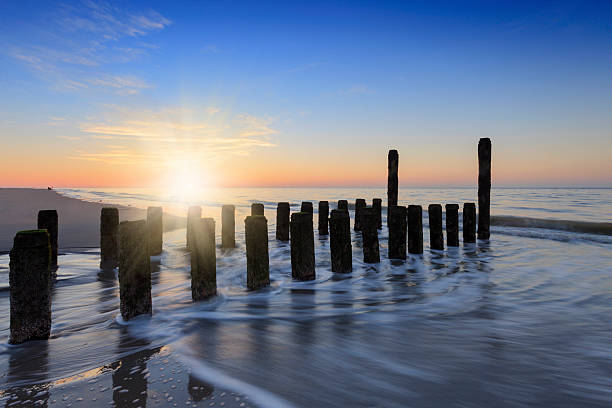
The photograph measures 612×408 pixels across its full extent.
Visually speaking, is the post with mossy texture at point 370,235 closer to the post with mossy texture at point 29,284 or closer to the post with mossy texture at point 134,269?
the post with mossy texture at point 134,269

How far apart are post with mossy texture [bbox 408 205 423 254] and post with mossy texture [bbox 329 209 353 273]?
2.28 metres

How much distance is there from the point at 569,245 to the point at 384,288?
901 cm

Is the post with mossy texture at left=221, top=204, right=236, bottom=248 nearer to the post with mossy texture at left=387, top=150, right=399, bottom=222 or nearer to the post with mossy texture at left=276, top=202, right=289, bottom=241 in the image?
the post with mossy texture at left=276, top=202, right=289, bottom=241

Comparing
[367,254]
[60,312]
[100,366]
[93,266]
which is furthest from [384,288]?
[93,266]

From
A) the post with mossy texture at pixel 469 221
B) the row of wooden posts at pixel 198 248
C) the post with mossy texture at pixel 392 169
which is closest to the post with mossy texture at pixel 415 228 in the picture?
the row of wooden posts at pixel 198 248

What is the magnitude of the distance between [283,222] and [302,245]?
18.3 ft

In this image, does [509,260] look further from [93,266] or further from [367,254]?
[93,266]

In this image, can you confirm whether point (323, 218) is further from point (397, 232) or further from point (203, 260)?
point (203, 260)

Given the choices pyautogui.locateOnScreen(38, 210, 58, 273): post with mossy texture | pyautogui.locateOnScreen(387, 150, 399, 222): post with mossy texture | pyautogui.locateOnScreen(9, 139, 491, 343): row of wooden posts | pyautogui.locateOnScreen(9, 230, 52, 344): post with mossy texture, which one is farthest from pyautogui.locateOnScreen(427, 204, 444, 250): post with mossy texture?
pyautogui.locateOnScreen(38, 210, 58, 273): post with mossy texture

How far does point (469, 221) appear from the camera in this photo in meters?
10.4

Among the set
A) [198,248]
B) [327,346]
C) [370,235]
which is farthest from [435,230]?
[198,248]

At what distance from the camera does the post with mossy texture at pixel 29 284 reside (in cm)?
316

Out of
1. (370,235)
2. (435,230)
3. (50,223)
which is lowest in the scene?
(435,230)

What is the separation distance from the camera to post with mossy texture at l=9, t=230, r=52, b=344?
10.4ft
